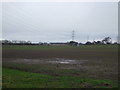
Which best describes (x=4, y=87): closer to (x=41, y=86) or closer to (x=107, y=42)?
(x=41, y=86)

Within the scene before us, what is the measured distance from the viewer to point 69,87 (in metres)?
9.82

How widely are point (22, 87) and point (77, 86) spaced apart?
282 cm

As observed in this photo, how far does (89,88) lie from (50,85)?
6.68ft

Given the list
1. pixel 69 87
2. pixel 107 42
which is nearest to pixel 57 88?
pixel 69 87

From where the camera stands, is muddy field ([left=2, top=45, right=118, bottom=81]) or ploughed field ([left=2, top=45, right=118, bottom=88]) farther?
muddy field ([left=2, top=45, right=118, bottom=81])

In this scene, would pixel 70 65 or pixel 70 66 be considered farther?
pixel 70 65

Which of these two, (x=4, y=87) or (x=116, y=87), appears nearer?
(x=4, y=87)

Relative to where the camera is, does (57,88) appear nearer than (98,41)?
Yes

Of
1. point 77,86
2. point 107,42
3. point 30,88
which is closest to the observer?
point 30,88

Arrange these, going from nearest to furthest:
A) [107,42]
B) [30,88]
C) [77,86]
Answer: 1. [30,88]
2. [77,86]
3. [107,42]

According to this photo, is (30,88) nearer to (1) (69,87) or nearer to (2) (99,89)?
(1) (69,87)

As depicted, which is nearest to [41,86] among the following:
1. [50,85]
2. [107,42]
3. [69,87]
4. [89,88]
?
[50,85]

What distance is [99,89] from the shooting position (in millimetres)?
9719

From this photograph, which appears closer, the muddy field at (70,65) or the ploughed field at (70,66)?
the ploughed field at (70,66)
